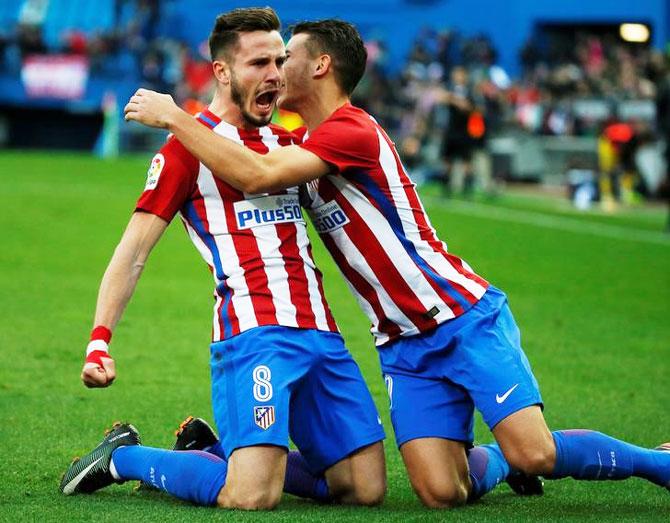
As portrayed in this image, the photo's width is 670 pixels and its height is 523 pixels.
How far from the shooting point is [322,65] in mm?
5488

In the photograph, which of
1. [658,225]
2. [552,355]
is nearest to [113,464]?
[552,355]

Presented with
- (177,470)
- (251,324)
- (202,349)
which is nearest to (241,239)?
(251,324)

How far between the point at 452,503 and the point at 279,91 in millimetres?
1761

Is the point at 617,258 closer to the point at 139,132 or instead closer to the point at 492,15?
the point at 139,132

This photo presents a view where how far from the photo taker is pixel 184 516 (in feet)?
16.3

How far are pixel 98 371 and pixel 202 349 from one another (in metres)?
4.42

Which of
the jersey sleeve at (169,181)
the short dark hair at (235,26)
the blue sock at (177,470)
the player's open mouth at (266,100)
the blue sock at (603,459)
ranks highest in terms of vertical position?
the short dark hair at (235,26)

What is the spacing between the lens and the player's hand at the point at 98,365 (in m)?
4.84

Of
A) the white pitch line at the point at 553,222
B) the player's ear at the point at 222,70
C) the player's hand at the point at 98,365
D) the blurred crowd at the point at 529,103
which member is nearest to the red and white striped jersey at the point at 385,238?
the player's ear at the point at 222,70

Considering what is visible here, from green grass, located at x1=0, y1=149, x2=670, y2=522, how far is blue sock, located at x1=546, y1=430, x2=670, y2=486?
148mm

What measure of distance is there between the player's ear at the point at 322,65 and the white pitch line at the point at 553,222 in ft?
39.5

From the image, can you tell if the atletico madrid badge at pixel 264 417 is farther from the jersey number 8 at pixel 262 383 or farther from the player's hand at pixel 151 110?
the player's hand at pixel 151 110

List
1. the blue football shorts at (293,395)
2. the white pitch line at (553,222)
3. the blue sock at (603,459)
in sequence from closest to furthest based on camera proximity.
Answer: the blue football shorts at (293,395) < the blue sock at (603,459) < the white pitch line at (553,222)

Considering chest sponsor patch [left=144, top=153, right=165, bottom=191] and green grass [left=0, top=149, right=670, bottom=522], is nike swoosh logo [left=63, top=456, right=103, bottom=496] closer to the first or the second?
green grass [left=0, top=149, right=670, bottom=522]
